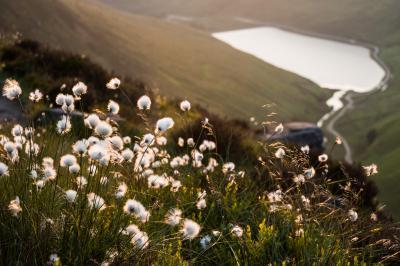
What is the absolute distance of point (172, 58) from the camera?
9144 cm

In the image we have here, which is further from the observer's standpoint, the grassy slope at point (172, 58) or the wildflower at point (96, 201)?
the grassy slope at point (172, 58)

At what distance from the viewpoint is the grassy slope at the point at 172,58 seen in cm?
4438

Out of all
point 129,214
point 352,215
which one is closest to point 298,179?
point 352,215

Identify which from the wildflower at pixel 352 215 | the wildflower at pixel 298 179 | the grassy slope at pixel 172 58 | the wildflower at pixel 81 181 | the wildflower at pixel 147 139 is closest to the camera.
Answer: the wildflower at pixel 81 181

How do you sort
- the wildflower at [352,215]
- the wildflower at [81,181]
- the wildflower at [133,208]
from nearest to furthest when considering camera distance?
the wildflower at [133,208], the wildflower at [81,181], the wildflower at [352,215]

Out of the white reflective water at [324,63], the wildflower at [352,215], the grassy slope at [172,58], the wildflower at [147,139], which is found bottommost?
the white reflective water at [324,63]

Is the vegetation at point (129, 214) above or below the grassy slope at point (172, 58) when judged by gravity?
above

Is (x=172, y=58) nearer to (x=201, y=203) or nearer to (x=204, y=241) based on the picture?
(x=201, y=203)

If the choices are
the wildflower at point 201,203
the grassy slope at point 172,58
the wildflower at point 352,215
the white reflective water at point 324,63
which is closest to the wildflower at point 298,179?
the wildflower at point 352,215

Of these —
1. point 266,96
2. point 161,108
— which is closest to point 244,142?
point 161,108

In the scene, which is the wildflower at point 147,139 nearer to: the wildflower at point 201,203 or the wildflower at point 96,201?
the wildflower at point 201,203

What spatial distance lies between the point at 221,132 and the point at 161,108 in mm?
6860

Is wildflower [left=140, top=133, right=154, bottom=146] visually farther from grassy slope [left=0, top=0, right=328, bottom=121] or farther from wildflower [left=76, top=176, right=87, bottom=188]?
grassy slope [left=0, top=0, right=328, bottom=121]

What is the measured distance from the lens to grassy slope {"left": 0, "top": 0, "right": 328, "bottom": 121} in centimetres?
4438
